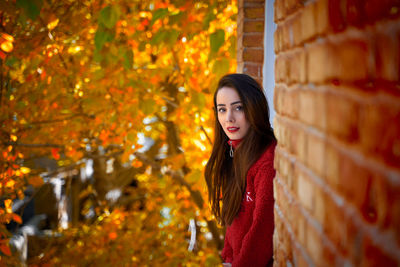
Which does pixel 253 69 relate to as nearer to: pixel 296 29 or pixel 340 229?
pixel 296 29

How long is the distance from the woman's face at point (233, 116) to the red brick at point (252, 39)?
101 centimetres

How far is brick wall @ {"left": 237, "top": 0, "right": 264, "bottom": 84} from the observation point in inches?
130

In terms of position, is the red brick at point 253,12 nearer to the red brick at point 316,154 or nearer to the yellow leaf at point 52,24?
the yellow leaf at point 52,24

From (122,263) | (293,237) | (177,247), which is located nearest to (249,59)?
(293,237)

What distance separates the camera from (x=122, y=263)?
7.94 metres

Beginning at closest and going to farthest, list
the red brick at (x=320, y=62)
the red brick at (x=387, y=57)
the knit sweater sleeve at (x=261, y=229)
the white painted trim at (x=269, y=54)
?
the red brick at (x=387, y=57) < the red brick at (x=320, y=62) < the knit sweater sleeve at (x=261, y=229) < the white painted trim at (x=269, y=54)

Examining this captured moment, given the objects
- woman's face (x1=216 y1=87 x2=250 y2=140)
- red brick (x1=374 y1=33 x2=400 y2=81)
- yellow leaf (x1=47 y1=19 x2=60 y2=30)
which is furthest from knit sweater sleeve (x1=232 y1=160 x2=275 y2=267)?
yellow leaf (x1=47 y1=19 x2=60 y2=30)

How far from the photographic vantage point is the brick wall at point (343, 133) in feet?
1.97

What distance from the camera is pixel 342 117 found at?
76 cm

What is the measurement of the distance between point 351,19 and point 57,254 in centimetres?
914

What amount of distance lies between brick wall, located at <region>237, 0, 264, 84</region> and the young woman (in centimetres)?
84

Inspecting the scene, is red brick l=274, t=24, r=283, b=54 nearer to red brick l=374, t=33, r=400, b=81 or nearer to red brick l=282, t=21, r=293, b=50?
red brick l=282, t=21, r=293, b=50

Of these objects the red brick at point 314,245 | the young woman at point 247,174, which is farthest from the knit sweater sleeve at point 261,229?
the red brick at point 314,245

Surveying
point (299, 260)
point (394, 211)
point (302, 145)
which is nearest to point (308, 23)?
point (302, 145)
